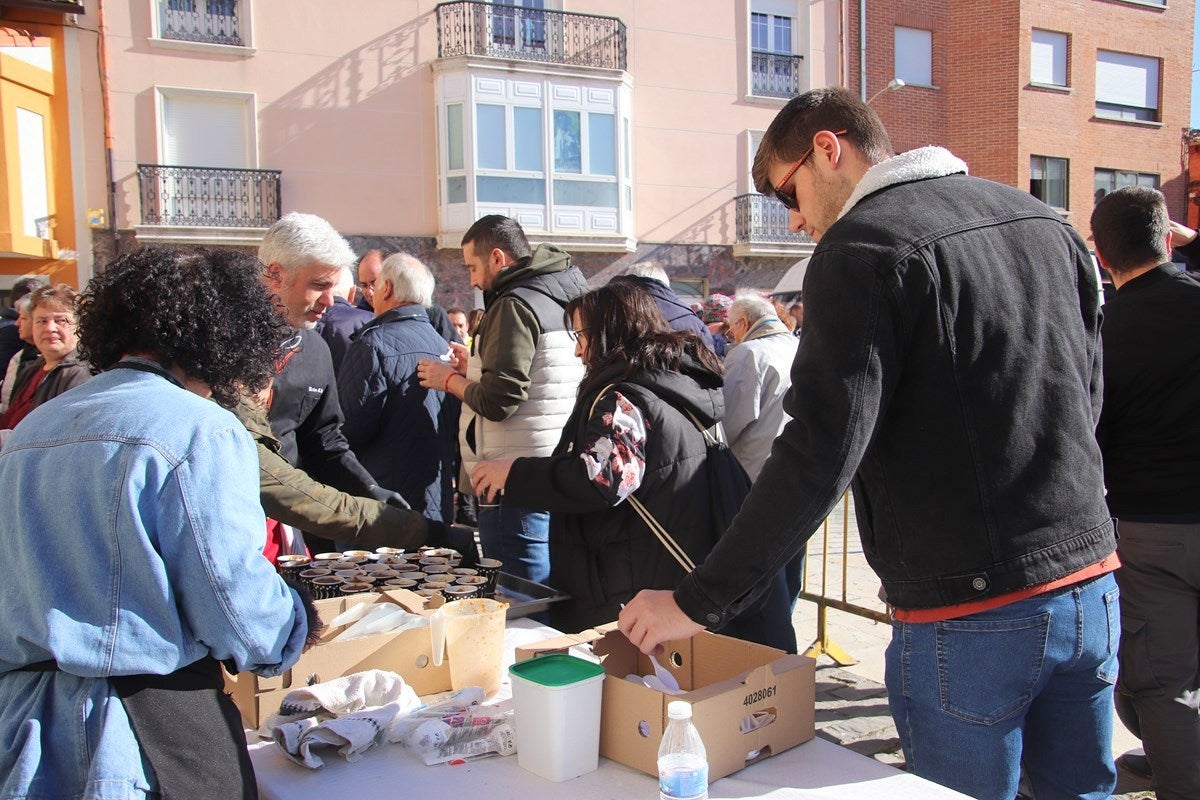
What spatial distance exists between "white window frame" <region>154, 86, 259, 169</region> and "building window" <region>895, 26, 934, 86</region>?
14.2 m

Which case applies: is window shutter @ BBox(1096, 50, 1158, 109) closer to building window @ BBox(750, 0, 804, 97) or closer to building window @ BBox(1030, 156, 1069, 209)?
building window @ BBox(1030, 156, 1069, 209)

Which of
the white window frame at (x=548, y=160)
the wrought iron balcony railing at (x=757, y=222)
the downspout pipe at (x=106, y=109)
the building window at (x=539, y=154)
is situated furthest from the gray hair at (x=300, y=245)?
the wrought iron balcony railing at (x=757, y=222)

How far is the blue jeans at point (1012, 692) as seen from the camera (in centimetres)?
165

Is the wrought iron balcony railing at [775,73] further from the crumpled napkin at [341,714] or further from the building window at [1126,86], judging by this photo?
the crumpled napkin at [341,714]

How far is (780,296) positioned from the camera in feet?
42.9

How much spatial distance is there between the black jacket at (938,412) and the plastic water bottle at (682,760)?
199mm

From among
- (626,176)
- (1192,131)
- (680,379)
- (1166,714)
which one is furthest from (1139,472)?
(1192,131)

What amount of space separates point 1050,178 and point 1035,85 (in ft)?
7.41

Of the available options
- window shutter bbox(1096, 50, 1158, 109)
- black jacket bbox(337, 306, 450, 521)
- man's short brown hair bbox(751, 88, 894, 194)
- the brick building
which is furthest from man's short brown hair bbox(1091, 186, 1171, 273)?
window shutter bbox(1096, 50, 1158, 109)

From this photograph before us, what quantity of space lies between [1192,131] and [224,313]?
2853 centimetres

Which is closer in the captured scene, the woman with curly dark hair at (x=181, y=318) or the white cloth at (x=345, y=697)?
the woman with curly dark hair at (x=181, y=318)

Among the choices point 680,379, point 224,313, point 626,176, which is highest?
point 626,176

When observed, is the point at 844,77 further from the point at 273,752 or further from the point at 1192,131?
the point at 273,752

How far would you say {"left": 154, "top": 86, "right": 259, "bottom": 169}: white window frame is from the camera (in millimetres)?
16094
